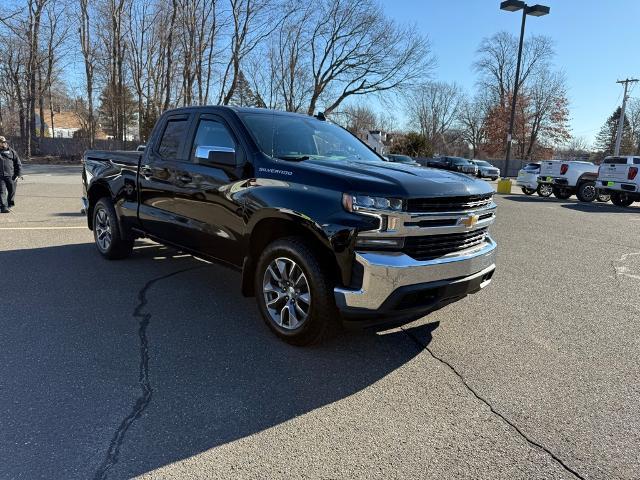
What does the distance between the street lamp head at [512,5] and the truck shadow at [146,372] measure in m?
19.8

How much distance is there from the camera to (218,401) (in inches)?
118

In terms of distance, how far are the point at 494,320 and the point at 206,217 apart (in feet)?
9.81

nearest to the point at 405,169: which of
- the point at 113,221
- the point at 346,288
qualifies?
the point at 346,288

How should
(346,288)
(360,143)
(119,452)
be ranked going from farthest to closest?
(360,143) < (346,288) < (119,452)

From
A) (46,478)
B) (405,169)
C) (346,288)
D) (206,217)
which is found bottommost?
(46,478)

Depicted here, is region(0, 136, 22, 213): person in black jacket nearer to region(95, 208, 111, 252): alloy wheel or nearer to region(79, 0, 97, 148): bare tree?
region(95, 208, 111, 252): alloy wheel

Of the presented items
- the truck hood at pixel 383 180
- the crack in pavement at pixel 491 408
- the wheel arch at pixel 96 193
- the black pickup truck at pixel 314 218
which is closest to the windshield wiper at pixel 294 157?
the black pickup truck at pixel 314 218

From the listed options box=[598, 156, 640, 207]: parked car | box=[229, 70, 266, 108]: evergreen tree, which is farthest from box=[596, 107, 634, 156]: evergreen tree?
box=[598, 156, 640, 207]: parked car

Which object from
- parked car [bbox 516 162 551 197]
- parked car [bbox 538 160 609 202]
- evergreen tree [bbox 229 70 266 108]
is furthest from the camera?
evergreen tree [bbox 229 70 266 108]

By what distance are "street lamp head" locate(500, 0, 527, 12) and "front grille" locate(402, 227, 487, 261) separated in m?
19.7

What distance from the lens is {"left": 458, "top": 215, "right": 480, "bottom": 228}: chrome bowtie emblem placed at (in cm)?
362

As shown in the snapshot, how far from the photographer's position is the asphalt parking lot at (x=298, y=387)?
Result: 2.49m

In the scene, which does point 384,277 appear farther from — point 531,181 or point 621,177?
point 531,181

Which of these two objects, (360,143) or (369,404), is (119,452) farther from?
(360,143)
